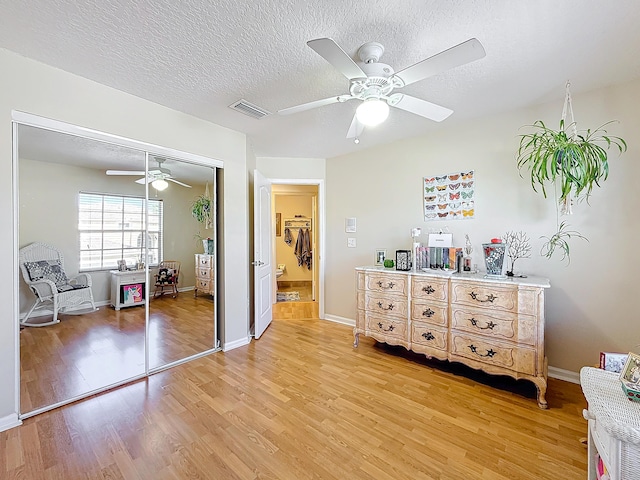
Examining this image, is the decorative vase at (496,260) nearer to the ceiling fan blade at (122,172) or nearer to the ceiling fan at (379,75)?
the ceiling fan at (379,75)

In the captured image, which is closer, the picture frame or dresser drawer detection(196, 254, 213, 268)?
the picture frame

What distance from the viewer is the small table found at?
252cm

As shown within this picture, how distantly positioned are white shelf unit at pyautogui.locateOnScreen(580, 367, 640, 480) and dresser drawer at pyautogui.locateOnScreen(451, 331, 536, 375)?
122 cm

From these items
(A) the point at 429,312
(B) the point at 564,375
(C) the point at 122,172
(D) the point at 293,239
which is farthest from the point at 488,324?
(D) the point at 293,239

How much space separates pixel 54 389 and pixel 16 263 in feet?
3.27

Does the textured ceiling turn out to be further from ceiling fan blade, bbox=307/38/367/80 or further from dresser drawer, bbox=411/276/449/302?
dresser drawer, bbox=411/276/449/302

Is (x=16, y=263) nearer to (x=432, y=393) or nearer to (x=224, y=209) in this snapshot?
(x=224, y=209)

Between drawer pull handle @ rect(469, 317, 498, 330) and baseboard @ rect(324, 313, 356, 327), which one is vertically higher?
drawer pull handle @ rect(469, 317, 498, 330)

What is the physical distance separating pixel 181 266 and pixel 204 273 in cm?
27

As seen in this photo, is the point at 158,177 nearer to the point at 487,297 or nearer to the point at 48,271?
the point at 48,271

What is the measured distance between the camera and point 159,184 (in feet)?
8.81

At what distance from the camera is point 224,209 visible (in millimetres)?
3133

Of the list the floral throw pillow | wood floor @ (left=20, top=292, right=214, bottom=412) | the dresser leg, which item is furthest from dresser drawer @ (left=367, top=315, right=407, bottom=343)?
the floral throw pillow

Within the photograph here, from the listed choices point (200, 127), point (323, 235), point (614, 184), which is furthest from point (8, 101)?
point (614, 184)
